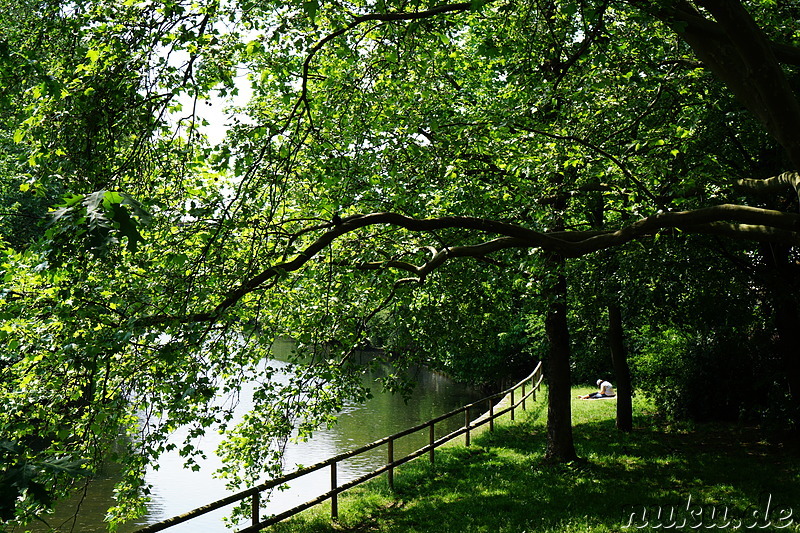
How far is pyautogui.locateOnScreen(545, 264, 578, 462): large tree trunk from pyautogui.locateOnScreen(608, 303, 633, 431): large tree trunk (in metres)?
3.00

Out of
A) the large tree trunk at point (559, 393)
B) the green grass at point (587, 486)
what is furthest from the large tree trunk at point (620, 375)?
the large tree trunk at point (559, 393)

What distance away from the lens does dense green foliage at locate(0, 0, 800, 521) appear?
6.11 m

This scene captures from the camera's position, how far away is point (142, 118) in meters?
6.35

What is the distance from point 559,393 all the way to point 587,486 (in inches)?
113

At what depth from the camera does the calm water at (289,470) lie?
1523 centimetres

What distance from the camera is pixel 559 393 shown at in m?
14.2

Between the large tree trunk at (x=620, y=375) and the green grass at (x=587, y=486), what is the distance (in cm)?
42

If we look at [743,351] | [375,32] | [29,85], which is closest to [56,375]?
[29,85]

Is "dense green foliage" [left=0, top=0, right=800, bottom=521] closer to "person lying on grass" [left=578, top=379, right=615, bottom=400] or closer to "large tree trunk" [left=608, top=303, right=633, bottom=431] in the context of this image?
"large tree trunk" [left=608, top=303, right=633, bottom=431]

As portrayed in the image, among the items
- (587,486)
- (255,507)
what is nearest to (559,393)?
(587,486)

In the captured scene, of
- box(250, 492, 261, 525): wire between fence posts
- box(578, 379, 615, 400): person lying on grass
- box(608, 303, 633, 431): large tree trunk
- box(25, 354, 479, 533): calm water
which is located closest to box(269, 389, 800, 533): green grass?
box(608, 303, 633, 431): large tree trunk

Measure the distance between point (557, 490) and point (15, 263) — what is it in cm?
952

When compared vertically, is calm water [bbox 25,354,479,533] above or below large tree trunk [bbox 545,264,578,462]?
below

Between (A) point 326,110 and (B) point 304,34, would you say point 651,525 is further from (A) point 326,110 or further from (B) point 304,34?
(B) point 304,34
